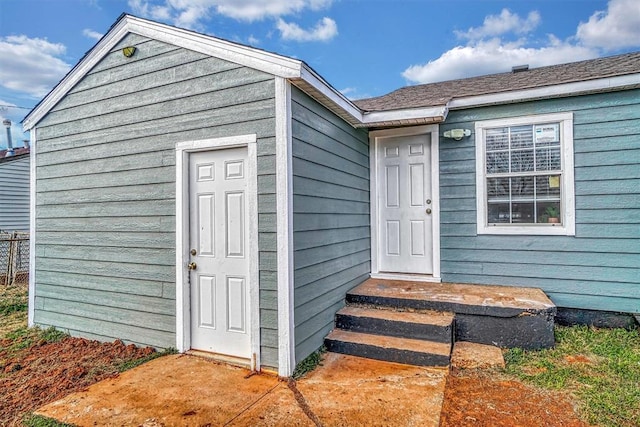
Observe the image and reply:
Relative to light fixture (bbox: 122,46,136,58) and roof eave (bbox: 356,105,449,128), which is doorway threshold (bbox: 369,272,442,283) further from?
light fixture (bbox: 122,46,136,58)

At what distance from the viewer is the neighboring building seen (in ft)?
9.96

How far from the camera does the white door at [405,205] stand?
4.59m

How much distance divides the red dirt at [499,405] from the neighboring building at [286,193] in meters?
1.28

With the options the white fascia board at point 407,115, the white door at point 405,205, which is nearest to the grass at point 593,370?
the white door at point 405,205

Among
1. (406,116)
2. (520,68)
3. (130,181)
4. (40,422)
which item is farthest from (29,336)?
(520,68)

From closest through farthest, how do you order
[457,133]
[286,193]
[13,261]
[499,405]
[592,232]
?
[499,405]
[286,193]
[592,232]
[457,133]
[13,261]

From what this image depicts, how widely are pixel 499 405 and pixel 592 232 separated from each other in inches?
102

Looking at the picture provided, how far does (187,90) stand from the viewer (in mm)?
3381

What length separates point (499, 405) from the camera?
2416 millimetres

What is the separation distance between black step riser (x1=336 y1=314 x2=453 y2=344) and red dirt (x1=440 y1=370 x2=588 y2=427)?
17.9 inches

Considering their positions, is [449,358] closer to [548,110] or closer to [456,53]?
[548,110]

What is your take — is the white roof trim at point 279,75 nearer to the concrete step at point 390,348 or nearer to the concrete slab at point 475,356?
the concrete step at point 390,348

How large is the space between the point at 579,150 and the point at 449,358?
9.29 ft

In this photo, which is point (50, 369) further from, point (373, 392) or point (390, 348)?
point (390, 348)
